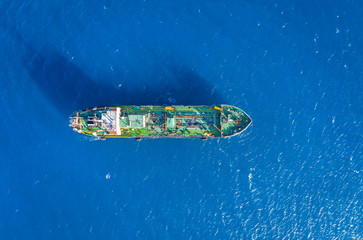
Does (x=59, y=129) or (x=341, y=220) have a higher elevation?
(x=59, y=129)

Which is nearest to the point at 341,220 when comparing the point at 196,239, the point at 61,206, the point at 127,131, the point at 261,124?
the point at 261,124

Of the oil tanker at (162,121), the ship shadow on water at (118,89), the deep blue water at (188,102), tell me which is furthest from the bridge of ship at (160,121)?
the ship shadow on water at (118,89)

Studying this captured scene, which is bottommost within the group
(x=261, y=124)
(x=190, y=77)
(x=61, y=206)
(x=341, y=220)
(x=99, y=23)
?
(x=341, y=220)

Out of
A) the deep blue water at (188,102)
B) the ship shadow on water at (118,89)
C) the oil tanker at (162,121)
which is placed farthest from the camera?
the ship shadow on water at (118,89)

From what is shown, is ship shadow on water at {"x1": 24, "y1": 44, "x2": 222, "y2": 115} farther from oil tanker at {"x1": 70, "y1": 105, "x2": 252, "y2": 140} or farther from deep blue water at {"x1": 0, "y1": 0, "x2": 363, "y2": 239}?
oil tanker at {"x1": 70, "y1": 105, "x2": 252, "y2": 140}

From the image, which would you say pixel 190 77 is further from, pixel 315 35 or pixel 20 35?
pixel 20 35

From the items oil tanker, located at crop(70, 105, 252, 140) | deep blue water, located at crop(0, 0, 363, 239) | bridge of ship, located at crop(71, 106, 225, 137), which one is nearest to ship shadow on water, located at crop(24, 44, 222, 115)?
deep blue water, located at crop(0, 0, 363, 239)

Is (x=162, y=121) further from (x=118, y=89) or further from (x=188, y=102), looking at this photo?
(x=118, y=89)

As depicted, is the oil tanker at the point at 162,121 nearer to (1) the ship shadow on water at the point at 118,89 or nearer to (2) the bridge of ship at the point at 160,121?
(2) the bridge of ship at the point at 160,121
